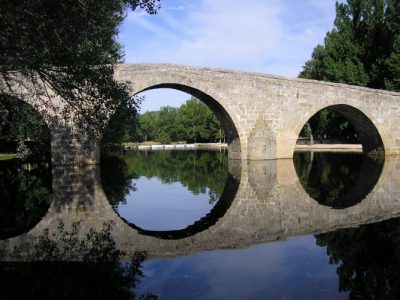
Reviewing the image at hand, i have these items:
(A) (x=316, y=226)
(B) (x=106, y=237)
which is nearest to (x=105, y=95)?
(B) (x=106, y=237)

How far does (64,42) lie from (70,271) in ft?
12.6

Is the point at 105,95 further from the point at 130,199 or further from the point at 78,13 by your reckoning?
the point at 130,199

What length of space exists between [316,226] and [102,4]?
565cm

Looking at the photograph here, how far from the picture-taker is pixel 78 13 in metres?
7.07

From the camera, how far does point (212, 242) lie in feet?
24.3

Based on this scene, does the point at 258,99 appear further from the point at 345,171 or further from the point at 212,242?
the point at 212,242

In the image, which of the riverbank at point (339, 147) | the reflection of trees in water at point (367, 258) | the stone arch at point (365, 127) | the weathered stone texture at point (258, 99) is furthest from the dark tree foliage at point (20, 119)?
the riverbank at point (339, 147)

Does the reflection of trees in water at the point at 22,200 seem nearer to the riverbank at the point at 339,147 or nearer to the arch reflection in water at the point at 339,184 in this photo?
the arch reflection in water at the point at 339,184

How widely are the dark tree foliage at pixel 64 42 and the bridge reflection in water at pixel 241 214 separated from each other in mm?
2375

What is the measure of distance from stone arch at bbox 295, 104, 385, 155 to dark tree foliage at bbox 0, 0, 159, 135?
56.6ft

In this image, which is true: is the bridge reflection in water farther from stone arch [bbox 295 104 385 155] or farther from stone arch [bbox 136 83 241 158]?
stone arch [bbox 295 104 385 155]

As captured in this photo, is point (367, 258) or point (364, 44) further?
point (364, 44)

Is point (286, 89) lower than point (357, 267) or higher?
higher

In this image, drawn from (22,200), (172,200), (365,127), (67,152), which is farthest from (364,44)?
(22,200)
